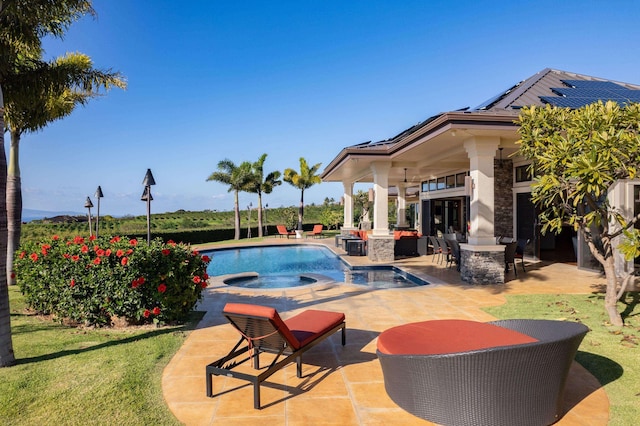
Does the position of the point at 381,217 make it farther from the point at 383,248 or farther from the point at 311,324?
the point at 311,324

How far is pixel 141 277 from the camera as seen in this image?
5789mm

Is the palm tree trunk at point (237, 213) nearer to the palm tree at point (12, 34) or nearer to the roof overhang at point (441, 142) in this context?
the roof overhang at point (441, 142)

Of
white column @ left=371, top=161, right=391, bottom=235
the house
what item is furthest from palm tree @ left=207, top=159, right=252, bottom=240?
white column @ left=371, top=161, right=391, bottom=235

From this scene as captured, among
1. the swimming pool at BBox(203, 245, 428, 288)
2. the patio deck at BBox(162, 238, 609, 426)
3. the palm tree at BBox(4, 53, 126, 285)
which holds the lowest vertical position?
the swimming pool at BBox(203, 245, 428, 288)

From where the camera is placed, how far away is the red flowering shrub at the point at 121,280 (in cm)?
586

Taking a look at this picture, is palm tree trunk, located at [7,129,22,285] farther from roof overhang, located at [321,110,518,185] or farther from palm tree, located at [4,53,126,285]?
roof overhang, located at [321,110,518,185]

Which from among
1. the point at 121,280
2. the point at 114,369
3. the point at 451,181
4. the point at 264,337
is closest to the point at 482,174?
Result: the point at 264,337

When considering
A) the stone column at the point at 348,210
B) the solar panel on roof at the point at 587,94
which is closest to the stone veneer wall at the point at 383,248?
the stone column at the point at 348,210

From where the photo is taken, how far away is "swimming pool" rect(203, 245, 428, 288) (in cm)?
1136

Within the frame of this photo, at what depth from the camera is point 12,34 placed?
654cm

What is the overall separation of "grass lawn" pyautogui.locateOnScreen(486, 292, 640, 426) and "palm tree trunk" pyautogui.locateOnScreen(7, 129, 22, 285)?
11.7 meters

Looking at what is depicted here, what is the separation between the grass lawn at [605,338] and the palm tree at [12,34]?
6.22 meters

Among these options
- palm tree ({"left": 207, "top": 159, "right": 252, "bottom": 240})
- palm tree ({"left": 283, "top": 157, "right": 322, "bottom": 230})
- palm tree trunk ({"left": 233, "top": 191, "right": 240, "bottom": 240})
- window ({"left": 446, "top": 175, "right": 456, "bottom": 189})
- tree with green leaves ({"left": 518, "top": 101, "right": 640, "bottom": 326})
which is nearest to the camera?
tree with green leaves ({"left": 518, "top": 101, "right": 640, "bottom": 326})

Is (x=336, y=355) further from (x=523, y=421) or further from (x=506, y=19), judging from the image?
(x=506, y=19)
